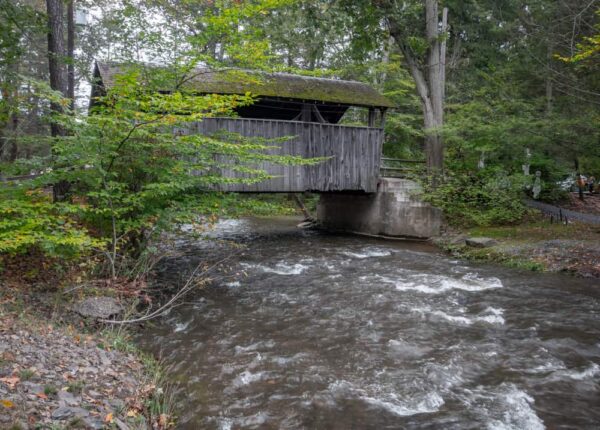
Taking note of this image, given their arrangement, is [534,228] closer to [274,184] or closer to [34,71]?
[274,184]

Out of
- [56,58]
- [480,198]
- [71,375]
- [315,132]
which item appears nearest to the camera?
[71,375]

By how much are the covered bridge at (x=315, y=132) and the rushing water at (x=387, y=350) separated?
4402mm

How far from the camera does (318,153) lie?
13.4 metres

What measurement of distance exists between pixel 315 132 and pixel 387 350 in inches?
354

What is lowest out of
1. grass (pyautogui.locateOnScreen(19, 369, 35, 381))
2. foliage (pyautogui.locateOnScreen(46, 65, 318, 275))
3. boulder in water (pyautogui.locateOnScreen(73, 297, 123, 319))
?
boulder in water (pyautogui.locateOnScreen(73, 297, 123, 319))

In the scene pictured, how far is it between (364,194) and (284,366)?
433 inches

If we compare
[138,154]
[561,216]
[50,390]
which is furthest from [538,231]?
[50,390]

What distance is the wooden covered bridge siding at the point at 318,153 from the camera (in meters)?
12.4

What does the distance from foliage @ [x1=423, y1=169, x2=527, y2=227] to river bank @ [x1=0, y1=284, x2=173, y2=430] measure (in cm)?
1151

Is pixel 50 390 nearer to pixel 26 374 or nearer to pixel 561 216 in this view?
pixel 26 374

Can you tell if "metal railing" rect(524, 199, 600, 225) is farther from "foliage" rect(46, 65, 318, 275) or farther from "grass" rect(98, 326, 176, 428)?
"grass" rect(98, 326, 176, 428)

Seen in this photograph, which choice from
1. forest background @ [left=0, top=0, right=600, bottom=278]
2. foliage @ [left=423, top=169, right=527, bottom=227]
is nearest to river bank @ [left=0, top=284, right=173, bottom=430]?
forest background @ [left=0, top=0, right=600, bottom=278]

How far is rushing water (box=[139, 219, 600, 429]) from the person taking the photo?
13.3 feet

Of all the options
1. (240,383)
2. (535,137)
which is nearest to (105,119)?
(240,383)
